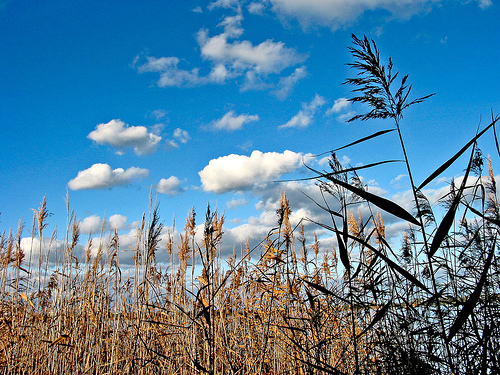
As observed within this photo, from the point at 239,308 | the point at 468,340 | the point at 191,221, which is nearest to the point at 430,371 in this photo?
the point at 468,340

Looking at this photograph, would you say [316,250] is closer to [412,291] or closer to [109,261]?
[109,261]

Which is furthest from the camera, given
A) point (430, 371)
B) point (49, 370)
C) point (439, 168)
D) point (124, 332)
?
point (124, 332)

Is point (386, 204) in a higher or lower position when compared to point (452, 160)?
lower

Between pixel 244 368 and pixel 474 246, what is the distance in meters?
2.37

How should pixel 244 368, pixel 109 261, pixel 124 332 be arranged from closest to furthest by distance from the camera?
pixel 244 368 → pixel 124 332 → pixel 109 261

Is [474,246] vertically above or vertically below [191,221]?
below

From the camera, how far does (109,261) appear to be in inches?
178

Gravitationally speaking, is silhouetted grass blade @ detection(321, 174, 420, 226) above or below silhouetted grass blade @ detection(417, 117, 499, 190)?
below

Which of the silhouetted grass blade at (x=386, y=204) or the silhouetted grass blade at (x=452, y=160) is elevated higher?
the silhouetted grass blade at (x=452, y=160)

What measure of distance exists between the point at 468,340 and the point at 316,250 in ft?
16.9

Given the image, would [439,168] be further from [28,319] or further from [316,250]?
[316,250]

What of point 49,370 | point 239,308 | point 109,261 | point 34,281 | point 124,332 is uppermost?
point 109,261

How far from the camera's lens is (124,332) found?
393cm

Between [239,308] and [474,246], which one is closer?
[474,246]
